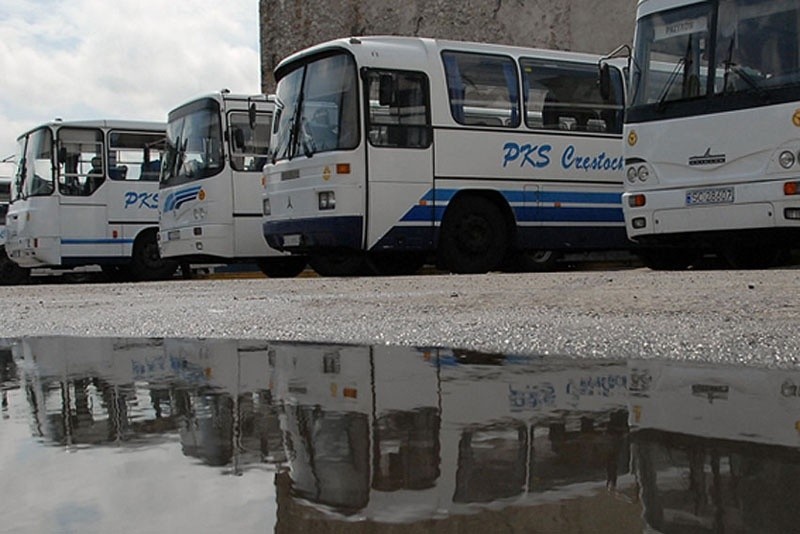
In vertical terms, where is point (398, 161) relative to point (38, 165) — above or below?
below

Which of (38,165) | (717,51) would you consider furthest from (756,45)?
(38,165)

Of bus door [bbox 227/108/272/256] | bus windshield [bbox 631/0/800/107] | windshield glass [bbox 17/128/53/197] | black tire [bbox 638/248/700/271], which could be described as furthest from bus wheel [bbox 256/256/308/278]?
bus windshield [bbox 631/0/800/107]

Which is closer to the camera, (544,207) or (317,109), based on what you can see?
(317,109)

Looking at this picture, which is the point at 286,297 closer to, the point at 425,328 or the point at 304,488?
the point at 425,328

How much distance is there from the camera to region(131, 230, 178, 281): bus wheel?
61.8 ft

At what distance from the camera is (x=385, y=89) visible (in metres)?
12.6

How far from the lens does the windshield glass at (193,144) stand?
16.0 meters

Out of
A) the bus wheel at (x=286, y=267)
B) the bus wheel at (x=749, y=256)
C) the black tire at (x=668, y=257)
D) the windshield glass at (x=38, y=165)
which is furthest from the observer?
the windshield glass at (x=38, y=165)

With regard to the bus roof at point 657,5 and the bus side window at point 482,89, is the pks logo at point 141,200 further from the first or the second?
the bus roof at point 657,5

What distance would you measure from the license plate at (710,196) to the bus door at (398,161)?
3.04 metres

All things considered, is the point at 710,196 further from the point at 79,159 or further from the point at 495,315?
the point at 79,159

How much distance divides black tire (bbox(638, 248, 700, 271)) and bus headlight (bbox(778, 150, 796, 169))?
311 centimetres

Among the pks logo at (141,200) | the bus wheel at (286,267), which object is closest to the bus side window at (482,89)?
the bus wheel at (286,267)

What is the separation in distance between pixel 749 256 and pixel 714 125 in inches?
100.0
